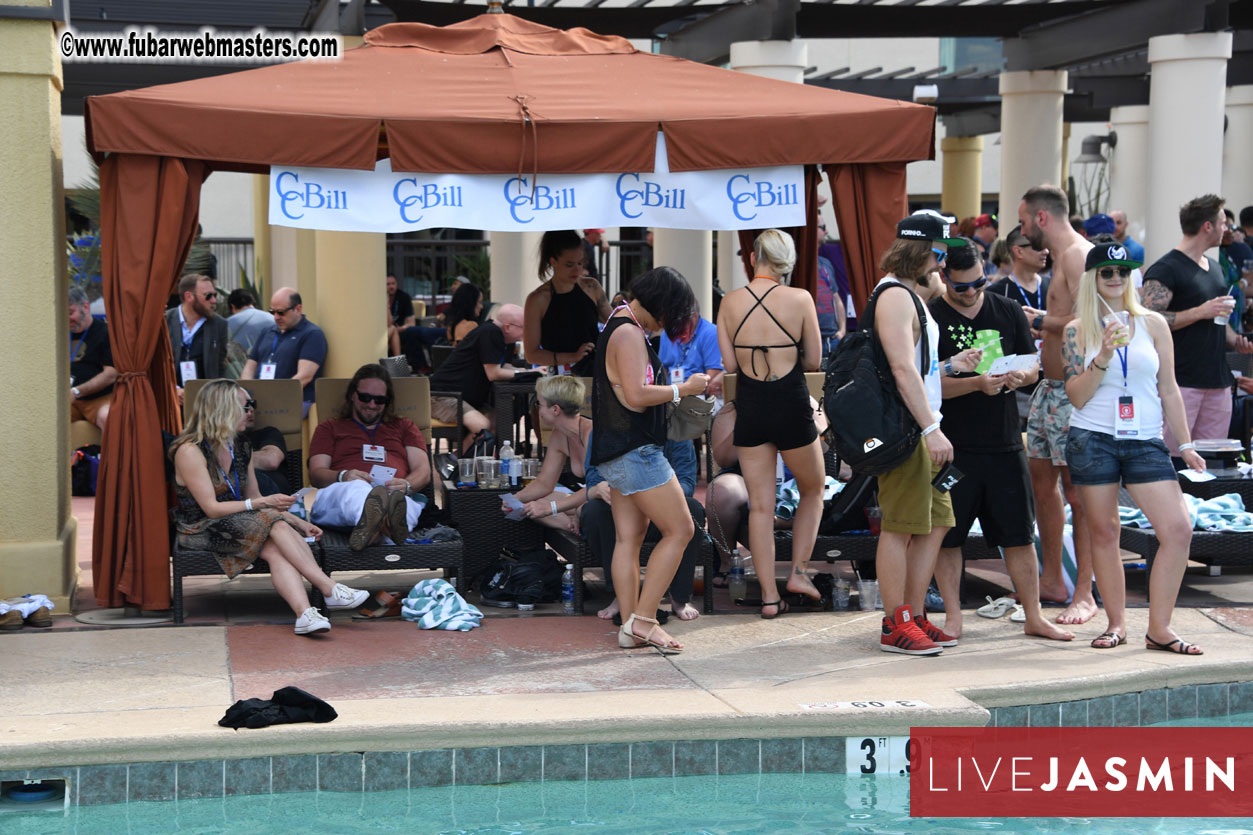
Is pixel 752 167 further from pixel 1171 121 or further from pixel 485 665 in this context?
pixel 1171 121

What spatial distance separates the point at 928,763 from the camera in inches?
201

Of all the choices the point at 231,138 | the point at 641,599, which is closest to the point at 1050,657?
the point at 641,599

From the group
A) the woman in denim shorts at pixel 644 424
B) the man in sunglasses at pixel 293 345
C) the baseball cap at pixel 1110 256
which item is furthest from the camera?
the man in sunglasses at pixel 293 345

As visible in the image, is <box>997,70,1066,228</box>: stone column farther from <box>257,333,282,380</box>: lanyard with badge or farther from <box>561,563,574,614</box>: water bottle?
<box>561,563,574,614</box>: water bottle

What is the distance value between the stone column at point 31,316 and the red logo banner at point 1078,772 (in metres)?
4.06

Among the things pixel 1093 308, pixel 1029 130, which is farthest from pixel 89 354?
pixel 1029 130

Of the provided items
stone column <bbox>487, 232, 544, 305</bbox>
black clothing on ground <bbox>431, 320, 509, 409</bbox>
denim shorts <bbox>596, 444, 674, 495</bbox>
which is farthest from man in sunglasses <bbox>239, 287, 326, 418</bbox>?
stone column <bbox>487, 232, 544, 305</bbox>

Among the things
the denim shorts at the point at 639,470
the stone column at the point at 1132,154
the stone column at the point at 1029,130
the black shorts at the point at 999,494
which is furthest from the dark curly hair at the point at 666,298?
the stone column at the point at 1132,154

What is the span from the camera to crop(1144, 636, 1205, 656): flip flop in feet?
19.6

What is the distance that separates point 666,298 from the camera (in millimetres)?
5922

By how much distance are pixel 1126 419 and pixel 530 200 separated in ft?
9.18

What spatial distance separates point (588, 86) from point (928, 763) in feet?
12.3

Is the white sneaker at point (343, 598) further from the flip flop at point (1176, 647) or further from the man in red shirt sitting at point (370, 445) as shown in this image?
the flip flop at point (1176, 647)

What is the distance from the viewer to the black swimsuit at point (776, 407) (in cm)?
659
